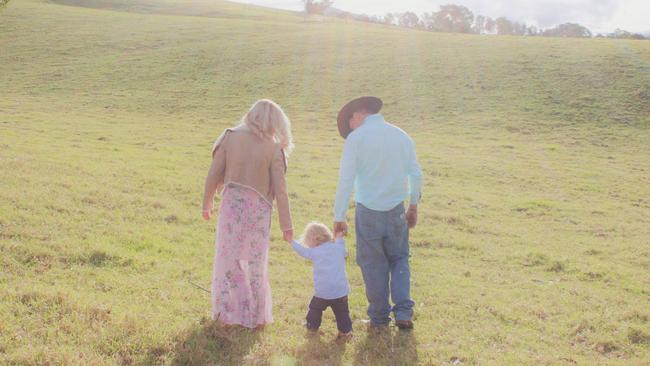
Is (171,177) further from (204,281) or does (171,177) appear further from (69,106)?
(69,106)

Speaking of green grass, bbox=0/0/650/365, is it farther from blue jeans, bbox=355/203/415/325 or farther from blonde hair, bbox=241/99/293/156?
blonde hair, bbox=241/99/293/156

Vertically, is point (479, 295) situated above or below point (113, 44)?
below

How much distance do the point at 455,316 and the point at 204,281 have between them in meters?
3.99

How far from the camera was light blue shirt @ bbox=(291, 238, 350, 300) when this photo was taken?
6.99m

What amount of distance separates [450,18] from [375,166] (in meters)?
127

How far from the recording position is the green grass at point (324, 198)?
7.10 meters

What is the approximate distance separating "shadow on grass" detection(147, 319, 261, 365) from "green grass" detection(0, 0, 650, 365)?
35mm

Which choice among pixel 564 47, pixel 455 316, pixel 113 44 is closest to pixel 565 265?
pixel 455 316

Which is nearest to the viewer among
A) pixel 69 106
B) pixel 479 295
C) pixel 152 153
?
pixel 479 295

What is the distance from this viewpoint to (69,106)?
31.9m

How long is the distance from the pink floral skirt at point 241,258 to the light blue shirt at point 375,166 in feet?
3.23

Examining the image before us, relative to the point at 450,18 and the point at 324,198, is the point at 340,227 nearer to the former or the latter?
the point at 324,198

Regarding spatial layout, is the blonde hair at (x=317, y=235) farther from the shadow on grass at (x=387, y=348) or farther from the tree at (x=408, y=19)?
the tree at (x=408, y=19)

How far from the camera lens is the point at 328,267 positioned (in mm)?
6996
